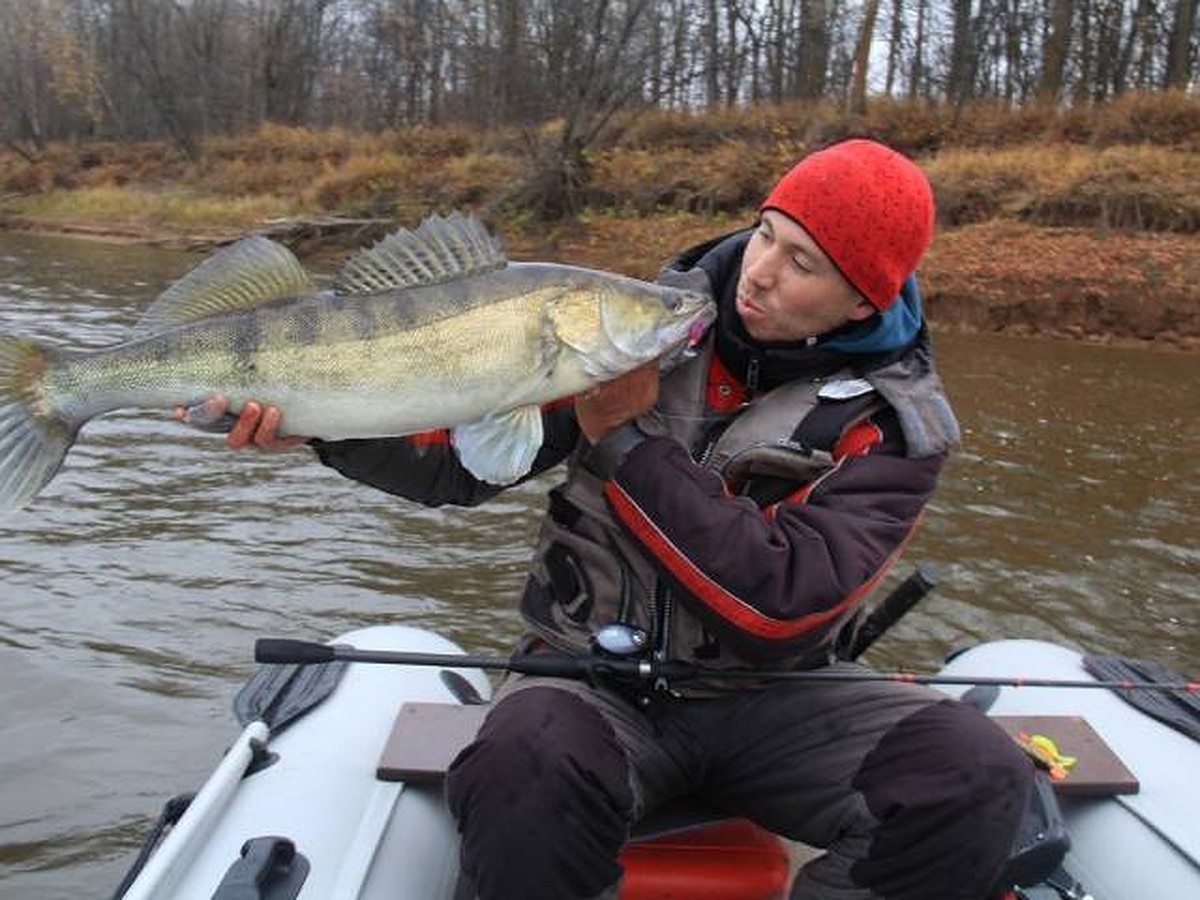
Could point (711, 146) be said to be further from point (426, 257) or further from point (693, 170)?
point (426, 257)

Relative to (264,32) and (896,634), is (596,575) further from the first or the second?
(264,32)

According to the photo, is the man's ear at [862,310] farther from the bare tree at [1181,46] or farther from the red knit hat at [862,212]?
the bare tree at [1181,46]

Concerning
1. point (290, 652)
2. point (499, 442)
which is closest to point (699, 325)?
point (499, 442)

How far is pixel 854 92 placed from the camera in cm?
2520

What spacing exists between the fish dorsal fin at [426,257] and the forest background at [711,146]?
14.0m

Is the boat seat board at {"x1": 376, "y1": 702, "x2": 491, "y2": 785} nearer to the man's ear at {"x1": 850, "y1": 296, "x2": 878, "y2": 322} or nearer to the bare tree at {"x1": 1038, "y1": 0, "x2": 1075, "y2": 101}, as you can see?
the man's ear at {"x1": 850, "y1": 296, "x2": 878, "y2": 322}

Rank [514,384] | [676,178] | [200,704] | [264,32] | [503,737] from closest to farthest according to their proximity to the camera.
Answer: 1. [503,737]
2. [514,384]
3. [200,704]
4. [676,178]
5. [264,32]

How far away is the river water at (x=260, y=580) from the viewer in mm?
4363

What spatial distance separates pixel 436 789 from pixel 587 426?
98 cm

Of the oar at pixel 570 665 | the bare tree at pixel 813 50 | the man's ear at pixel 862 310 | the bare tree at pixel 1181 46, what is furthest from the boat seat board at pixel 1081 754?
the bare tree at pixel 813 50

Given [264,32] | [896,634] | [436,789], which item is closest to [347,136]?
[264,32]

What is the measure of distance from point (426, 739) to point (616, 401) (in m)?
1.03

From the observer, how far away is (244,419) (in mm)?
2580

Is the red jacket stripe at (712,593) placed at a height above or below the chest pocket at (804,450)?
below
